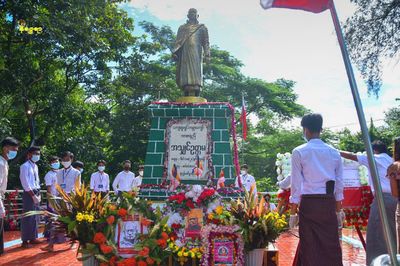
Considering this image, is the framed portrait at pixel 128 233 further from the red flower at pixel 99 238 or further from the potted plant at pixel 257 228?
the potted plant at pixel 257 228

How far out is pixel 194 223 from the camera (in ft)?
15.0

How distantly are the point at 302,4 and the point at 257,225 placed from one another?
241 centimetres

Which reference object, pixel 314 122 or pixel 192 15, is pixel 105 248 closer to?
pixel 314 122

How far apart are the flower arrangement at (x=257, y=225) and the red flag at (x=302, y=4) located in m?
2.33

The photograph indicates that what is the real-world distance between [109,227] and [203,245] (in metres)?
1.01

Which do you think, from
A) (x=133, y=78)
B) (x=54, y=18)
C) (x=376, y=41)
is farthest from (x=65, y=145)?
(x=376, y=41)

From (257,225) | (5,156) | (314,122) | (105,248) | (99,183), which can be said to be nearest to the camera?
(314,122)

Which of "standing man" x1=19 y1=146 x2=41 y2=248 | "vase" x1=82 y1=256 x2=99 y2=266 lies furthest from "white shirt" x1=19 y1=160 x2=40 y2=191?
"vase" x1=82 y1=256 x2=99 y2=266

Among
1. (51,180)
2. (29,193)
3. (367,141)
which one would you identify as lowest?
(367,141)

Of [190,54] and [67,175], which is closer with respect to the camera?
[190,54]

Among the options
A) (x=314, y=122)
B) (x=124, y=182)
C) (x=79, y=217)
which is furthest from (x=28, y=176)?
(x=314, y=122)

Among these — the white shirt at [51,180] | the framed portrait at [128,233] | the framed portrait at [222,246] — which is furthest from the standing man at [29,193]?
the framed portrait at [222,246]

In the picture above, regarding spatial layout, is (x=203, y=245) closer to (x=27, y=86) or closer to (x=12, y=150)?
(x=12, y=150)

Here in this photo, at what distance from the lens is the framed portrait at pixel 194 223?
4489 millimetres
